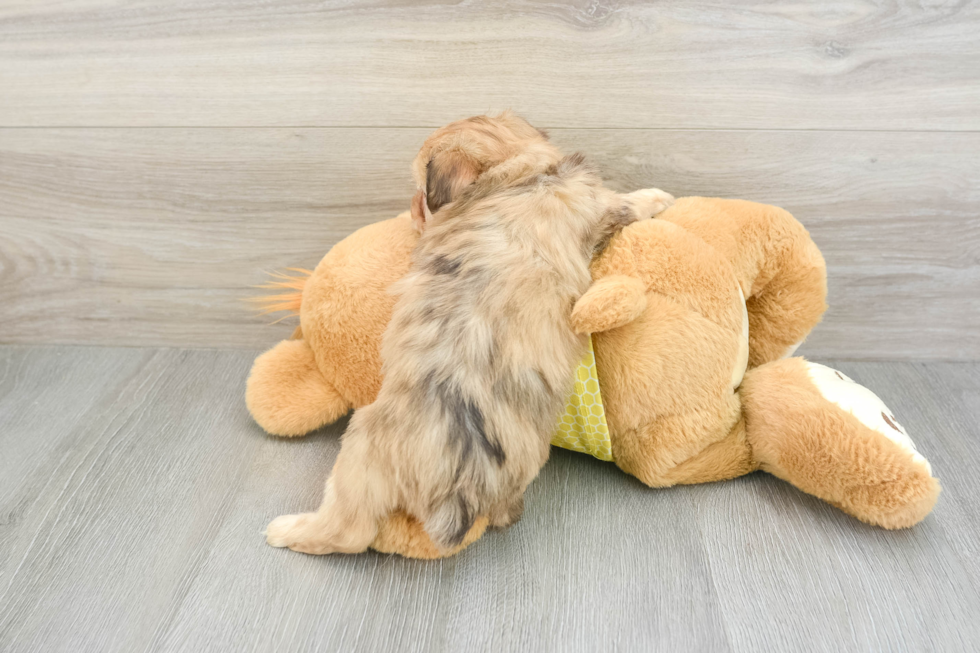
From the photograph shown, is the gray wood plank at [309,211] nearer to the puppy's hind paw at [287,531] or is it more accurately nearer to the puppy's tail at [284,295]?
the puppy's tail at [284,295]

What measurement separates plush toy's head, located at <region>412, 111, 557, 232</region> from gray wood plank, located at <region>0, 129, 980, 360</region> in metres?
0.21

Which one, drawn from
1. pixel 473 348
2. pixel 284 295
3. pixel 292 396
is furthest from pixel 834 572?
pixel 284 295

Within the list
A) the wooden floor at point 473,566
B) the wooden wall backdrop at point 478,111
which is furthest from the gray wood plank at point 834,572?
the wooden wall backdrop at point 478,111

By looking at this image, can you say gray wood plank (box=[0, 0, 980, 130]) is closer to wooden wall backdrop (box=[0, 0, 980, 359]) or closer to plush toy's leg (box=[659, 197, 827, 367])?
wooden wall backdrop (box=[0, 0, 980, 359])

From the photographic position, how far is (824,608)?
29.9 inches

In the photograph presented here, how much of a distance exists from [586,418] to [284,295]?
1.78 feet

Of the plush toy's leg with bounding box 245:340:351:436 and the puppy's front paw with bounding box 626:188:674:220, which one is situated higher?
the puppy's front paw with bounding box 626:188:674:220

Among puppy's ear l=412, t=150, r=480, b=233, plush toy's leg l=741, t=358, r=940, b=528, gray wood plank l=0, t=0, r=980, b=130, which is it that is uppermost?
gray wood plank l=0, t=0, r=980, b=130

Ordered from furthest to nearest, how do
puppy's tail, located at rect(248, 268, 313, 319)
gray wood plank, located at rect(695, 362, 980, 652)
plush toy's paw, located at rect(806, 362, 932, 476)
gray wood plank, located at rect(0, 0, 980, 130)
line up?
puppy's tail, located at rect(248, 268, 313, 319) → gray wood plank, located at rect(0, 0, 980, 130) → plush toy's paw, located at rect(806, 362, 932, 476) → gray wood plank, located at rect(695, 362, 980, 652)

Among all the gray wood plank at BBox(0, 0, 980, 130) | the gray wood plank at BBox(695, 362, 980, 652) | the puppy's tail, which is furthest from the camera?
the puppy's tail

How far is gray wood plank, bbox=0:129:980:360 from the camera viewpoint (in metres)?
1.06

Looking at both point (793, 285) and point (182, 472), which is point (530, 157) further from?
point (182, 472)

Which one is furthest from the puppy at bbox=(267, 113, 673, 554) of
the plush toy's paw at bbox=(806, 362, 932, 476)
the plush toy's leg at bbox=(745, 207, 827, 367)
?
the plush toy's paw at bbox=(806, 362, 932, 476)

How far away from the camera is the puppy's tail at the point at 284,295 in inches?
43.4
